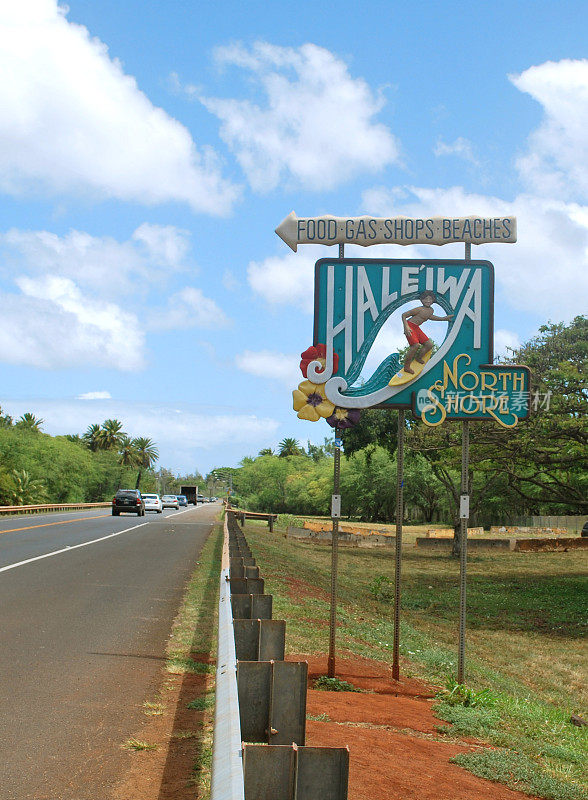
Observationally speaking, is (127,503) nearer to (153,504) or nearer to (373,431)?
(153,504)

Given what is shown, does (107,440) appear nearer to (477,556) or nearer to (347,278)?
(477,556)

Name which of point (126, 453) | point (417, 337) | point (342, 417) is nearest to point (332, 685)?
point (342, 417)

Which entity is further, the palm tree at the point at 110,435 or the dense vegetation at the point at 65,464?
the palm tree at the point at 110,435

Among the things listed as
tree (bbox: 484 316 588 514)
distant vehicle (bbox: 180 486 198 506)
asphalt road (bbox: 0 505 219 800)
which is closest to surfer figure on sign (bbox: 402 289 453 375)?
asphalt road (bbox: 0 505 219 800)

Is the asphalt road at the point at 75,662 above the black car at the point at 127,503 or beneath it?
beneath

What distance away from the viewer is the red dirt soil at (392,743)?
4801 mm

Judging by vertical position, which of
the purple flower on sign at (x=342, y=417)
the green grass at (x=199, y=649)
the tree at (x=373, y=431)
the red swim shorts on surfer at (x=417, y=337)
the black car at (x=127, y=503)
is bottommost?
the green grass at (x=199, y=649)

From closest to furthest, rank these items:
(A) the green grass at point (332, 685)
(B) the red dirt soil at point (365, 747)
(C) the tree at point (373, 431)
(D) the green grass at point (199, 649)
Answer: (B) the red dirt soil at point (365, 747), (D) the green grass at point (199, 649), (A) the green grass at point (332, 685), (C) the tree at point (373, 431)

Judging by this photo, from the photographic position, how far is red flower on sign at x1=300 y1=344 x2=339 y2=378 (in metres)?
8.93

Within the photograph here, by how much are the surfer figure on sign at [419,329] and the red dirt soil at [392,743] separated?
11.2 feet

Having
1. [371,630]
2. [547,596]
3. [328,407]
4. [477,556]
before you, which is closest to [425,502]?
[477,556]

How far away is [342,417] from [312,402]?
1.24 ft

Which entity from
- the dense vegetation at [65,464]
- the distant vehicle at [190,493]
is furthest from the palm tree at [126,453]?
the distant vehicle at [190,493]

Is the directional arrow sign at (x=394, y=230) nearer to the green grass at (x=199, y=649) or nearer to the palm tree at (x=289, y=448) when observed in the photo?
the green grass at (x=199, y=649)
